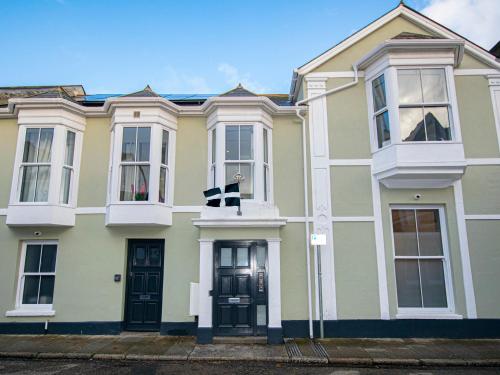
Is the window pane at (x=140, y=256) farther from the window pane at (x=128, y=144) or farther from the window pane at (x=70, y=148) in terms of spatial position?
the window pane at (x=70, y=148)

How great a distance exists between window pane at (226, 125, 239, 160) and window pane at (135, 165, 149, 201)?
231 centimetres

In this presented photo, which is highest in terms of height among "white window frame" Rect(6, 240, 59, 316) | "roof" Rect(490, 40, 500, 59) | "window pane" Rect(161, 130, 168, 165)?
"roof" Rect(490, 40, 500, 59)

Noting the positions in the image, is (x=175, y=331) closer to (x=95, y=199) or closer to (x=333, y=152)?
(x=95, y=199)

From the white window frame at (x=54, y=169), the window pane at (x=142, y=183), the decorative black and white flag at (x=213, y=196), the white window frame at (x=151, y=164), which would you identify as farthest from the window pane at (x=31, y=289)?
the decorative black and white flag at (x=213, y=196)

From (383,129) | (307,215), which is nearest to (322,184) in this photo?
(307,215)

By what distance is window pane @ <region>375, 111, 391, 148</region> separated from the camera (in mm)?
8969

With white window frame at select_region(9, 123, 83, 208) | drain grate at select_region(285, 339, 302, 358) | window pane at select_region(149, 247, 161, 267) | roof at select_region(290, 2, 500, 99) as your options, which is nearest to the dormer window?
roof at select_region(290, 2, 500, 99)

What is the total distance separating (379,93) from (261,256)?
557 cm

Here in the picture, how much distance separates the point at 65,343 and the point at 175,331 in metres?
2.54

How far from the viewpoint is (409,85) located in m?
8.94

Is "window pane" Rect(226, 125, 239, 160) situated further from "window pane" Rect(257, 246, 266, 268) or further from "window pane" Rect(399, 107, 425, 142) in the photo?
"window pane" Rect(399, 107, 425, 142)

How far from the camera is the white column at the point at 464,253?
827 centimetres

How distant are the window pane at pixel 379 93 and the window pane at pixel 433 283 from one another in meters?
4.35

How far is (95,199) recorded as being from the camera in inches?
370
